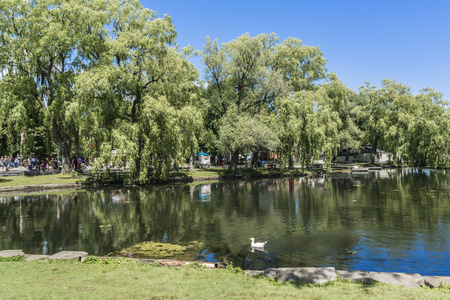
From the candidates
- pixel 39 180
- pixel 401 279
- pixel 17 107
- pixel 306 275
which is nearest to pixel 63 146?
pixel 39 180

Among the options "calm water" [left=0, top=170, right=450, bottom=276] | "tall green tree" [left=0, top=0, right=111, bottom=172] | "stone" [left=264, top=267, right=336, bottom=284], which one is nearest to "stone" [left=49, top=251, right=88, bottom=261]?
"calm water" [left=0, top=170, right=450, bottom=276]

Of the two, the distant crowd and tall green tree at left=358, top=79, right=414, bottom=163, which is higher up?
tall green tree at left=358, top=79, right=414, bottom=163

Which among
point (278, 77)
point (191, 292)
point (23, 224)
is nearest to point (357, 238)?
point (191, 292)

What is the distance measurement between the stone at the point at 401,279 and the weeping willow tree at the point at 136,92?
81.6ft

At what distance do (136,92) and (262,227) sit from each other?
72.9ft

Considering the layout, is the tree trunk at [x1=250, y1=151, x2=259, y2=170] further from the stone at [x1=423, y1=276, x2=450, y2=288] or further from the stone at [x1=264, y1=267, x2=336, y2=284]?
the stone at [x1=423, y1=276, x2=450, y2=288]

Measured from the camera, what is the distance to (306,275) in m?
7.02

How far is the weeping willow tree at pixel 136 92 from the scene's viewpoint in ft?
95.2

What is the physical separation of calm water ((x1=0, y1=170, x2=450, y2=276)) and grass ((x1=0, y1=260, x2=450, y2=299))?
8.41 feet

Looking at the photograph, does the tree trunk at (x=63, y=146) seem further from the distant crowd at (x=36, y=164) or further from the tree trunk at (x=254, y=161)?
the tree trunk at (x=254, y=161)

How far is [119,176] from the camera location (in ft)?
116

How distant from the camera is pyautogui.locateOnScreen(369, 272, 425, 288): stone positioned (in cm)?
666

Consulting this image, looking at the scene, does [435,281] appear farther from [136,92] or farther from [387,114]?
[387,114]

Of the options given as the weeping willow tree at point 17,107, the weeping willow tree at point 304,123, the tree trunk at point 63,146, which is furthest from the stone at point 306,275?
the tree trunk at point 63,146
